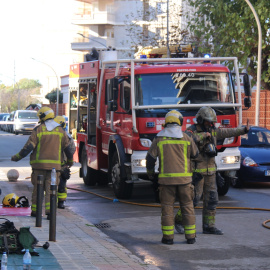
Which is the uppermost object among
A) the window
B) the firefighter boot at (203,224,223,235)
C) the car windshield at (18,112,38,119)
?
the window

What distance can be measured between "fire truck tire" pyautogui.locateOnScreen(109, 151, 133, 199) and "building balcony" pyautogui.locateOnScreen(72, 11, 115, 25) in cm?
6588

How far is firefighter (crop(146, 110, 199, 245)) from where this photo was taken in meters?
9.49

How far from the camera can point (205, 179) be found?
1030cm

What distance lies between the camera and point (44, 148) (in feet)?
37.1

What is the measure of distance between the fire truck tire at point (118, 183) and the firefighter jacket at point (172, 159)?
16.4 feet

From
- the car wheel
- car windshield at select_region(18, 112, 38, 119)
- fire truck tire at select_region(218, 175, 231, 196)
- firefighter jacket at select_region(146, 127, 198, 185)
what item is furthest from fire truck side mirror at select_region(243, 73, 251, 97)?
car windshield at select_region(18, 112, 38, 119)

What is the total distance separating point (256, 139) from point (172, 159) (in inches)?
349

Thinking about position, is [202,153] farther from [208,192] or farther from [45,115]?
[45,115]

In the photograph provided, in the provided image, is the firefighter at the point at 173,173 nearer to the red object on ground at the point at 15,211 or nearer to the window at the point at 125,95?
the red object on ground at the point at 15,211

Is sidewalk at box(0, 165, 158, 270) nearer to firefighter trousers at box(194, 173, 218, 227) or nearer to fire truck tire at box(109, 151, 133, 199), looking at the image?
firefighter trousers at box(194, 173, 218, 227)

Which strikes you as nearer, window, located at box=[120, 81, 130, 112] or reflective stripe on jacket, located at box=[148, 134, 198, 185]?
reflective stripe on jacket, located at box=[148, 134, 198, 185]

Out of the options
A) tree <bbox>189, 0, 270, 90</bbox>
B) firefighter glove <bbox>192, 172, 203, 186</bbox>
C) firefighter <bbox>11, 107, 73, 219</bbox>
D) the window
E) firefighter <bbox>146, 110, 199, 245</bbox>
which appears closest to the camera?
firefighter <bbox>146, 110, 199, 245</bbox>

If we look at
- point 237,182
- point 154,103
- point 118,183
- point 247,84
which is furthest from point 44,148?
point 237,182

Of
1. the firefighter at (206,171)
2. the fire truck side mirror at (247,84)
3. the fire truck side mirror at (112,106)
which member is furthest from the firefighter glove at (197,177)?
the fire truck side mirror at (247,84)
